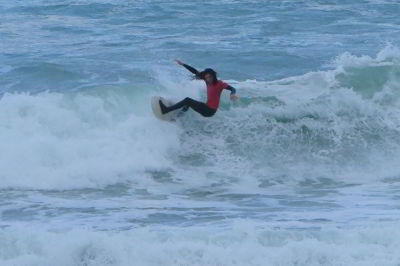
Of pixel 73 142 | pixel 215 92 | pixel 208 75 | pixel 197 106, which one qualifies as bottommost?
pixel 73 142

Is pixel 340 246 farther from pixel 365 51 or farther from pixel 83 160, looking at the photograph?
pixel 365 51

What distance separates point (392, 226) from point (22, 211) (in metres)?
4.11

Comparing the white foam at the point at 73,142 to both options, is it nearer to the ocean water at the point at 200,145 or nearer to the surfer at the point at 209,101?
the ocean water at the point at 200,145

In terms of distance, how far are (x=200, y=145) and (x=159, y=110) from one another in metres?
0.83

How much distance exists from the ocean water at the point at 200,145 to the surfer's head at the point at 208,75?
3.92ft

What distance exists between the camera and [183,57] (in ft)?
54.4

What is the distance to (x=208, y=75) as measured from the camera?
11.4m

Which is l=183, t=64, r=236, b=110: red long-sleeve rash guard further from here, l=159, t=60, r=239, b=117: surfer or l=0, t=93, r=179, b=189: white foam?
l=0, t=93, r=179, b=189: white foam

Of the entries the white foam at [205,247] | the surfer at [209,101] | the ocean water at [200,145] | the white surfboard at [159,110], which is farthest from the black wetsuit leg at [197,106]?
the white foam at [205,247]

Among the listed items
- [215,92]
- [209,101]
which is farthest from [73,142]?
[215,92]

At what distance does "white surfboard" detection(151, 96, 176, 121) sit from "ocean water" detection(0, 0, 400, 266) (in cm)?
13

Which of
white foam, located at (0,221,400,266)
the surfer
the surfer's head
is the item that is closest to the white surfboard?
the surfer

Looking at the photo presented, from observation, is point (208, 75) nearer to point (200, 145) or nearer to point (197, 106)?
point (197, 106)

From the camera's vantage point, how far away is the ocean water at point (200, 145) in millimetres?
7750
